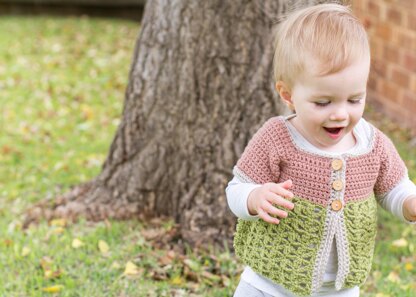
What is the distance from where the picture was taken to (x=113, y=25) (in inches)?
405

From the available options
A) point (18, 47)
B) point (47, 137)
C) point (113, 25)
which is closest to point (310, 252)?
point (47, 137)

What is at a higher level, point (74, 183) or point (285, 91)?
point (285, 91)

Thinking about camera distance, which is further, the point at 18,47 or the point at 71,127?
the point at 18,47

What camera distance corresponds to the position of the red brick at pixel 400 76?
594 centimetres

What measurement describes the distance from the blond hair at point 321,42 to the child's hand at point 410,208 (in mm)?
502

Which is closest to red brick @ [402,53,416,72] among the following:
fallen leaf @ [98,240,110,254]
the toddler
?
fallen leaf @ [98,240,110,254]

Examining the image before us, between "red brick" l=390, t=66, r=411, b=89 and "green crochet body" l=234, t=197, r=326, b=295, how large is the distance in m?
3.96

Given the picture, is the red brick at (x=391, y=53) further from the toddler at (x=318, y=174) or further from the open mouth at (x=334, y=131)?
the open mouth at (x=334, y=131)

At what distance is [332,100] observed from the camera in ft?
6.94

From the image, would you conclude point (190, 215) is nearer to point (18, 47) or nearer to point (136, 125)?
point (136, 125)

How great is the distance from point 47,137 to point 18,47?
3.22 metres

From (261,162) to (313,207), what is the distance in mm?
217

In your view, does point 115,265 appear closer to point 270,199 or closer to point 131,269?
point 131,269

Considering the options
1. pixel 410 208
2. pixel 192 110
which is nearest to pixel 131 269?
pixel 192 110
